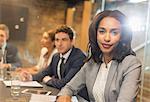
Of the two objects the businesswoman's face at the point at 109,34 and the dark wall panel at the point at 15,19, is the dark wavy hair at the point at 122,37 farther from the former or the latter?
the dark wall panel at the point at 15,19

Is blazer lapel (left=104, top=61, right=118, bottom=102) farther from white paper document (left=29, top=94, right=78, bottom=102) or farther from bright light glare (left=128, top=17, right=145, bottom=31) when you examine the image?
bright light glare (left=128, top=17, right=145, bottom=31)

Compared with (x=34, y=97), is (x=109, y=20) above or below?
above

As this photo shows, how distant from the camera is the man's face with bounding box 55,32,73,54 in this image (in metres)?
2.76

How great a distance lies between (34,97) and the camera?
1.71 metres

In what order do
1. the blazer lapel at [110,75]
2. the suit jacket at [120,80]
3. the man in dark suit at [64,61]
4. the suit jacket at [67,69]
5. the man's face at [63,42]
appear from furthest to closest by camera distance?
the man's face at [63,42], the man in dark suit at [64,61], the suit jacket at [67,69], the blazer lapel at [110,75], the suit jacket at [120,80]

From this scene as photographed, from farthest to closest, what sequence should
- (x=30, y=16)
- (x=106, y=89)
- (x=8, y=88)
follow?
(x=30, y=16) → (x=8, y=88) → (x=106, y=89)

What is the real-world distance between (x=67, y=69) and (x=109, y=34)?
1.14 metres

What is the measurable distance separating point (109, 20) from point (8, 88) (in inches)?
37.4

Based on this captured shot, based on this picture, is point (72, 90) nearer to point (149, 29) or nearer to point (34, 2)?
point (149, 29)

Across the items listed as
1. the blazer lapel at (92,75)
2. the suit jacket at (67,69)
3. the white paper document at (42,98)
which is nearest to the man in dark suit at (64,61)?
the suit jacket at (67,69)

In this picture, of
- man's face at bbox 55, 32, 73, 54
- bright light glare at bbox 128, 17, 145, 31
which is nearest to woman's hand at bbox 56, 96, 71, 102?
man's face at bbox 55, 32, 73, 54

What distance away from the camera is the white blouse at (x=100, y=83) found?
1.55 m

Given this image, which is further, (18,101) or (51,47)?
(51,47)

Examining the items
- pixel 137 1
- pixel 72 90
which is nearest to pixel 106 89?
pixel 72 90
